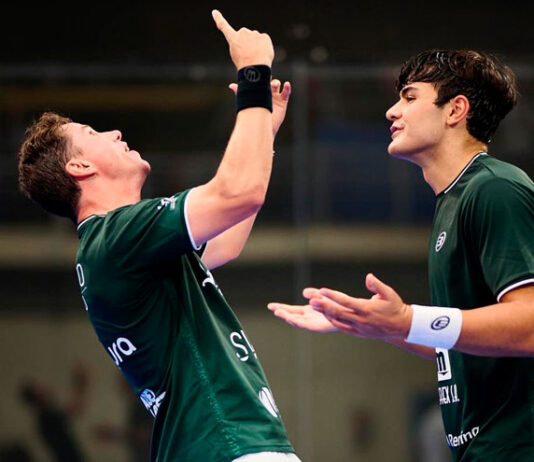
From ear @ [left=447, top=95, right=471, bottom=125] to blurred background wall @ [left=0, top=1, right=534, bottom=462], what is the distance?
3504 millimetres

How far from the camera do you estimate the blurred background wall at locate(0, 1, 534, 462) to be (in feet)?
21.6

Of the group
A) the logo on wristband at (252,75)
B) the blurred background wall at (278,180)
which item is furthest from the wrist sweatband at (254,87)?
the blurred background wall at (278,180)

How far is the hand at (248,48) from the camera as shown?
270cm

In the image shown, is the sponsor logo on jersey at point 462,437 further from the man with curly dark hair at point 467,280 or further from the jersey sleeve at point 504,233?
the jersey sleeve at point 504,233

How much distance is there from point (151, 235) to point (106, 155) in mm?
525

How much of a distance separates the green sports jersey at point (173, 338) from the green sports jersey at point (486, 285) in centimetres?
56

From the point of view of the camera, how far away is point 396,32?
661 centimetres

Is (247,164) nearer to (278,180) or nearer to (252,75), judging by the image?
(252,75)

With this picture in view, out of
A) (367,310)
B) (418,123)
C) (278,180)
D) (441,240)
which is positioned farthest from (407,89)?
(278,180)

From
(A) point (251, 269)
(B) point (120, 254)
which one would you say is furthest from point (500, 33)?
(B) point (120, 254)

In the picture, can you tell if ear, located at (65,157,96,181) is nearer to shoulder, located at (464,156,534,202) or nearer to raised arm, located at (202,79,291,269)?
raised arm, located at (202,79,291,269)

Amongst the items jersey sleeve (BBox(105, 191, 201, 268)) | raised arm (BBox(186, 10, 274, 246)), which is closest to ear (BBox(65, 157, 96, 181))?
jersey sleeve (BBox(105, 191, 201, 268))

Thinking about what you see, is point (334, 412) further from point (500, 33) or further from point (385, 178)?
point (500, 33)

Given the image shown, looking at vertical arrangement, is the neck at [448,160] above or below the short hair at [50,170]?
below
